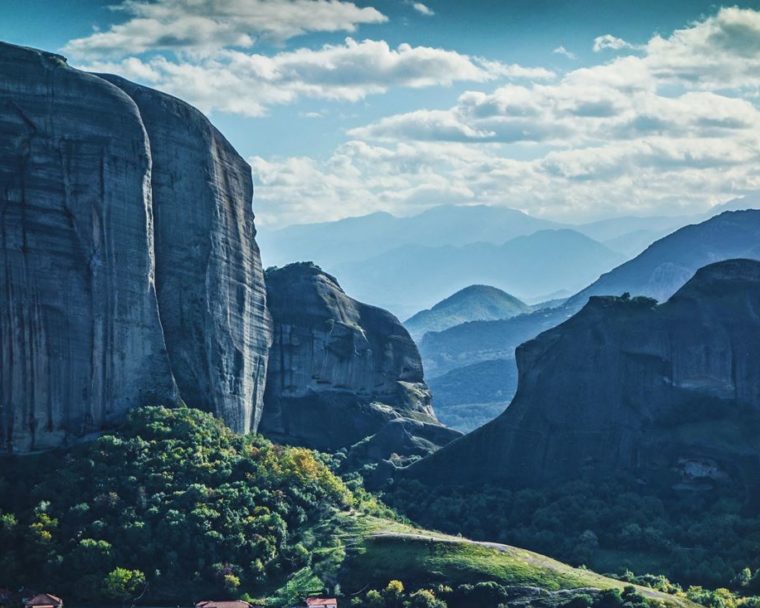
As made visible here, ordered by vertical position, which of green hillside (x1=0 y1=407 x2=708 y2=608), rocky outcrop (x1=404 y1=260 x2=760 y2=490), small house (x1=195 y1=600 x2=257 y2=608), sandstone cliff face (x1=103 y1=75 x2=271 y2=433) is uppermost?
sandstone cliff face (x1=103 y1=75 x2=271 y2=433)

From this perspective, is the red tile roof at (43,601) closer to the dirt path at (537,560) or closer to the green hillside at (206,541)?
the green hillside at (206,541)

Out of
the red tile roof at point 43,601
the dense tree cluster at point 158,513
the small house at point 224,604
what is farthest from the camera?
the dense tree cluster at point 158,513

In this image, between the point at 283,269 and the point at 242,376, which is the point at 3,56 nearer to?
the point at 242,376

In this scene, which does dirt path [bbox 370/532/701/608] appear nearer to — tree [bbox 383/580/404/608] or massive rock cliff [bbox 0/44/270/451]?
tree [bbox 383/580/404/608]

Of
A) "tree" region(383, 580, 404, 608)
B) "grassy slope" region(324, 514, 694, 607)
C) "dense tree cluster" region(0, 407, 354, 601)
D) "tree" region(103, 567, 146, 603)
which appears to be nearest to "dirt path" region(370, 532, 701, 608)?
"grassy slope" region(324, 514, 694, 607)

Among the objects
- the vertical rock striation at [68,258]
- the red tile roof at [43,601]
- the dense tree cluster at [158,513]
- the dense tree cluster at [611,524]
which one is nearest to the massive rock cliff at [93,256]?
the vertical rock striation at [68,258]

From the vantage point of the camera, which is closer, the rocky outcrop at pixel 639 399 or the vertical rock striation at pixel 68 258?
the vertical rock striation at pixel 68 258

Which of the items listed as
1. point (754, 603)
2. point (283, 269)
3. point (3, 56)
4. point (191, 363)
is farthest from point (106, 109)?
point (754, 603)
